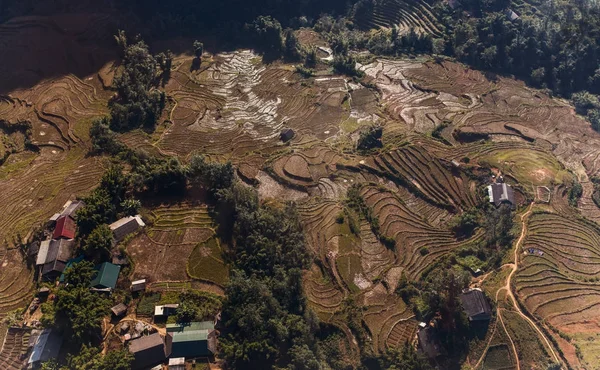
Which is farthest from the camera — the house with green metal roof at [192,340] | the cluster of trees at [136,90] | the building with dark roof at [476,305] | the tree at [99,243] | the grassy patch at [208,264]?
the cluster of trees at [136,90]

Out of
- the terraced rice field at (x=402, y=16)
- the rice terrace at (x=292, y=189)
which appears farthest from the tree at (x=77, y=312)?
the terraced rice field at (x=402, y=16)

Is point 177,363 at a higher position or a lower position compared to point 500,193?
lower

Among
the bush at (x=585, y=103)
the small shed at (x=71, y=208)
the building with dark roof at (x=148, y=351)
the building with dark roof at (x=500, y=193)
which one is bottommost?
the building with dark roof at (x=148, y=351)

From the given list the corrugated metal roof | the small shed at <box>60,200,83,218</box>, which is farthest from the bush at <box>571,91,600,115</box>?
the corrugated metal roof

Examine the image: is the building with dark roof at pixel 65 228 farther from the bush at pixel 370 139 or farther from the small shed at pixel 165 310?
the bush at pixel 370 139

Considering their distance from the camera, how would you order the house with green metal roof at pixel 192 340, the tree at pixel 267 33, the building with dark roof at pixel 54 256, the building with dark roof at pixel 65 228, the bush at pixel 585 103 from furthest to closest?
the tree at pixel 267 33
the bush at pixel 585 103
the building with dark roof at pixel 65 228
the building with dark roof at pixel 54 256
the house with green metal roof at pixel 192 340

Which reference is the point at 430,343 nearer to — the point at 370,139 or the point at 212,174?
the point at 370,139

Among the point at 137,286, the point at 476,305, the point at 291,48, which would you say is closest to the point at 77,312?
the point at 137,286
